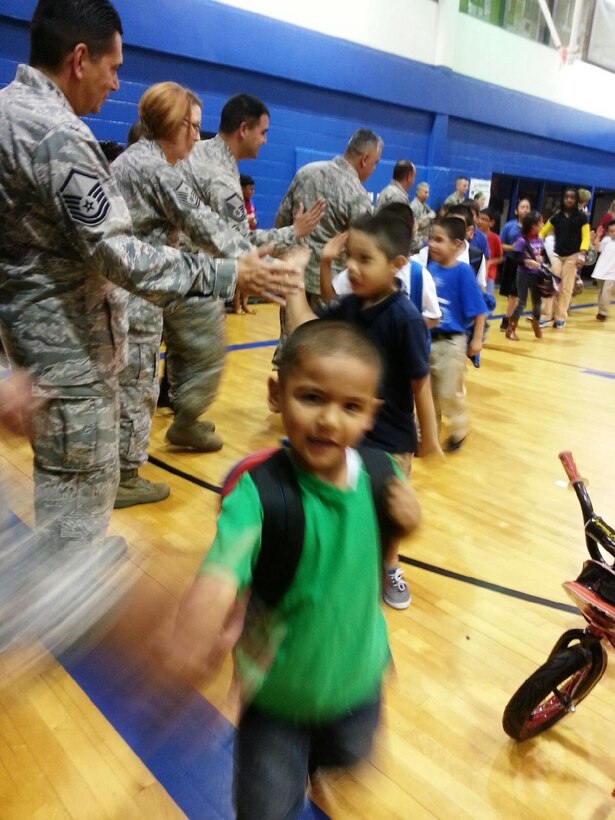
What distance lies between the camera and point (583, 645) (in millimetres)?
1867

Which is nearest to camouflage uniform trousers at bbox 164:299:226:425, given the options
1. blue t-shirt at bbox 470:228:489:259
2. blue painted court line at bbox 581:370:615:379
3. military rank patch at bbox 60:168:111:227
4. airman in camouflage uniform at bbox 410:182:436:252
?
military rank patch at bbox 60:168:111:227

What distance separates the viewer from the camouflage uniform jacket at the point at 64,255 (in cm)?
171

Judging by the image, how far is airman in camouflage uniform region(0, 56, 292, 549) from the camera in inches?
67.9

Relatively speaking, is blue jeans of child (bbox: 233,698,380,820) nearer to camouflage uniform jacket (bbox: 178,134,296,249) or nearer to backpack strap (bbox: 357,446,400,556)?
backpack strap (bbox: 357,446,400,556)

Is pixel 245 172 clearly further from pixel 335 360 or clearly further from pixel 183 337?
pixel 335 360

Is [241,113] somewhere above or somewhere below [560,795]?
above

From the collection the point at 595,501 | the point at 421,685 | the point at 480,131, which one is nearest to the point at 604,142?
the point at 480,131

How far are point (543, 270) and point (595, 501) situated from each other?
5.03m

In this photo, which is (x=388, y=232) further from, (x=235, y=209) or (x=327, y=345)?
(x=235, y=209)

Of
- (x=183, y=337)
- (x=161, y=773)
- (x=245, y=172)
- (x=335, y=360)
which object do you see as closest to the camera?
(x=335, y=360)

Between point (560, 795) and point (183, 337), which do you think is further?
point (183, 337)

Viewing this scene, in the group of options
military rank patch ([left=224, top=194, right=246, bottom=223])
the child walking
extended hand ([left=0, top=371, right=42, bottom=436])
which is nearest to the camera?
extended hand ([left=0, top=371, right=42, bottom=436])

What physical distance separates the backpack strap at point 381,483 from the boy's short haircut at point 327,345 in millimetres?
160

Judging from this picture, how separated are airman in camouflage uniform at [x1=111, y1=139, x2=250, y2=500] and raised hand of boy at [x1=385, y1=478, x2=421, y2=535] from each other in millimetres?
1778
